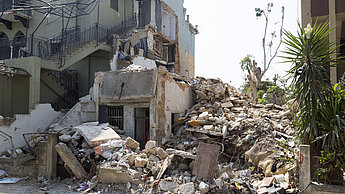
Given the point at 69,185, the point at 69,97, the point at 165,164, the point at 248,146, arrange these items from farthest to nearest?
1. the point at 69,97
2. the point at 248,146
3. the point at 69,185
4. the point at 165,164

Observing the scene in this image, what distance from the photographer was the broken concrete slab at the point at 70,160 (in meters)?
9.39

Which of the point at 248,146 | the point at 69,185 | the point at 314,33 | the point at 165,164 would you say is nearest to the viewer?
the point at 314,33

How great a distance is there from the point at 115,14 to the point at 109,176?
571 inches

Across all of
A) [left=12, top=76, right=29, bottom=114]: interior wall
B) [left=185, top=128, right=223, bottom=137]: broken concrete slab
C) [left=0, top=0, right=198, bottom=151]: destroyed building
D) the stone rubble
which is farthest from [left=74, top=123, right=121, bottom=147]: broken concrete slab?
[left=12, top=76, right=29, bottom=114]: interior wall

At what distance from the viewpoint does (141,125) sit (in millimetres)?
13383

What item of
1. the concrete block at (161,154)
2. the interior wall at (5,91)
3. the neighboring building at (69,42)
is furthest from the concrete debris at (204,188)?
the interior wall at (5,91)

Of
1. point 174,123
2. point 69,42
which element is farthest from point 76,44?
point 174,123

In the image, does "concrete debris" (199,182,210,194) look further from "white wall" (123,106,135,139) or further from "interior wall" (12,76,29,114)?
"interior wall" (12,76,29,114)

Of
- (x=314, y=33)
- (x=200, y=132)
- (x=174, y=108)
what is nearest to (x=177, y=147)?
(x=200, y=132)

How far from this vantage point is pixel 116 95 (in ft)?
42.1

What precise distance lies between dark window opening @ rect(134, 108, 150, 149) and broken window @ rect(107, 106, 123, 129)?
855 mm

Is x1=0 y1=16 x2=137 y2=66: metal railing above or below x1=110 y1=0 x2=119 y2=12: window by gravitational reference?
below

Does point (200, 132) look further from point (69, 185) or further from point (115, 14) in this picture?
point (115, 14)

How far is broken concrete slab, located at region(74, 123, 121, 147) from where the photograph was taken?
34.1 feet
